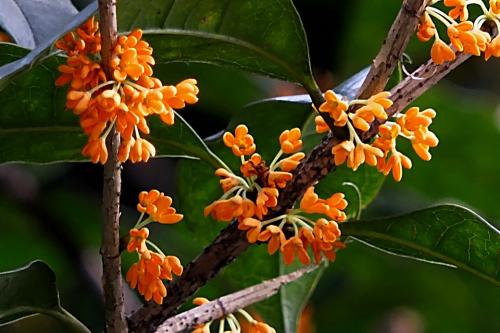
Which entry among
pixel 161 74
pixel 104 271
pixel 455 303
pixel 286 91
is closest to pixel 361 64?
pixel 286 91

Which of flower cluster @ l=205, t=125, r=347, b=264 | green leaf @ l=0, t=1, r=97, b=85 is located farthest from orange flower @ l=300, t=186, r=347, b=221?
green leaf @ l=0, t=1, r=97, b=85

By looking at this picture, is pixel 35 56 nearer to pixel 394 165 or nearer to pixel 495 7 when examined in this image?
pixel 394 165

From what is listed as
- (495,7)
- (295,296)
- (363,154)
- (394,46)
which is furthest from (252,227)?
(295,296)

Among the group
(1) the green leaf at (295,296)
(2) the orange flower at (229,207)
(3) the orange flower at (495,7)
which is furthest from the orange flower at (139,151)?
(1) the green leaf at (295,296)

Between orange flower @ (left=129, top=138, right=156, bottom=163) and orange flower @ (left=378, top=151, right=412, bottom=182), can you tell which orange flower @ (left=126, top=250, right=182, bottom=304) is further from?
orange flower @ (left=378, top=151, right=412, bottom=182)

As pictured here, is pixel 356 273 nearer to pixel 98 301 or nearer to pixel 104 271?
pixel 98 301
